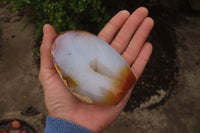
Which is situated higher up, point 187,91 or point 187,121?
point 187,91

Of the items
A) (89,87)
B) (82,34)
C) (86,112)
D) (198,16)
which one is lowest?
(198,16)

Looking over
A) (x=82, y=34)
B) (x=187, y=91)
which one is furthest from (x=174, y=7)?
(x=82, y=34)

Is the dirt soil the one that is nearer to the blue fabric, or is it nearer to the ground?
the ground

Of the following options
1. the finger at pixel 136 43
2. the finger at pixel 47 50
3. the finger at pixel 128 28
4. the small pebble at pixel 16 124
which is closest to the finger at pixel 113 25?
the finger at pixel 128 28

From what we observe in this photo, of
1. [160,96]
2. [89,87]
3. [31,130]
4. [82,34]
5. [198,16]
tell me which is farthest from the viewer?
[198,16]

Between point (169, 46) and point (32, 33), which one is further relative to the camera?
point (32, 33)

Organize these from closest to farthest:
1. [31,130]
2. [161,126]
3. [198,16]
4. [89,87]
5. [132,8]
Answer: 1. [89,87]
2. [31,130]
3. [161,126]
4. [132,8]
5. [198,16]

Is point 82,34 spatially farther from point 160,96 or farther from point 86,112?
point 160,96

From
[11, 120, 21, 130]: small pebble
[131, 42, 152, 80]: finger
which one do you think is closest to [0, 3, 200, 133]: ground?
[11, 120, 21, 130]: small pebble
